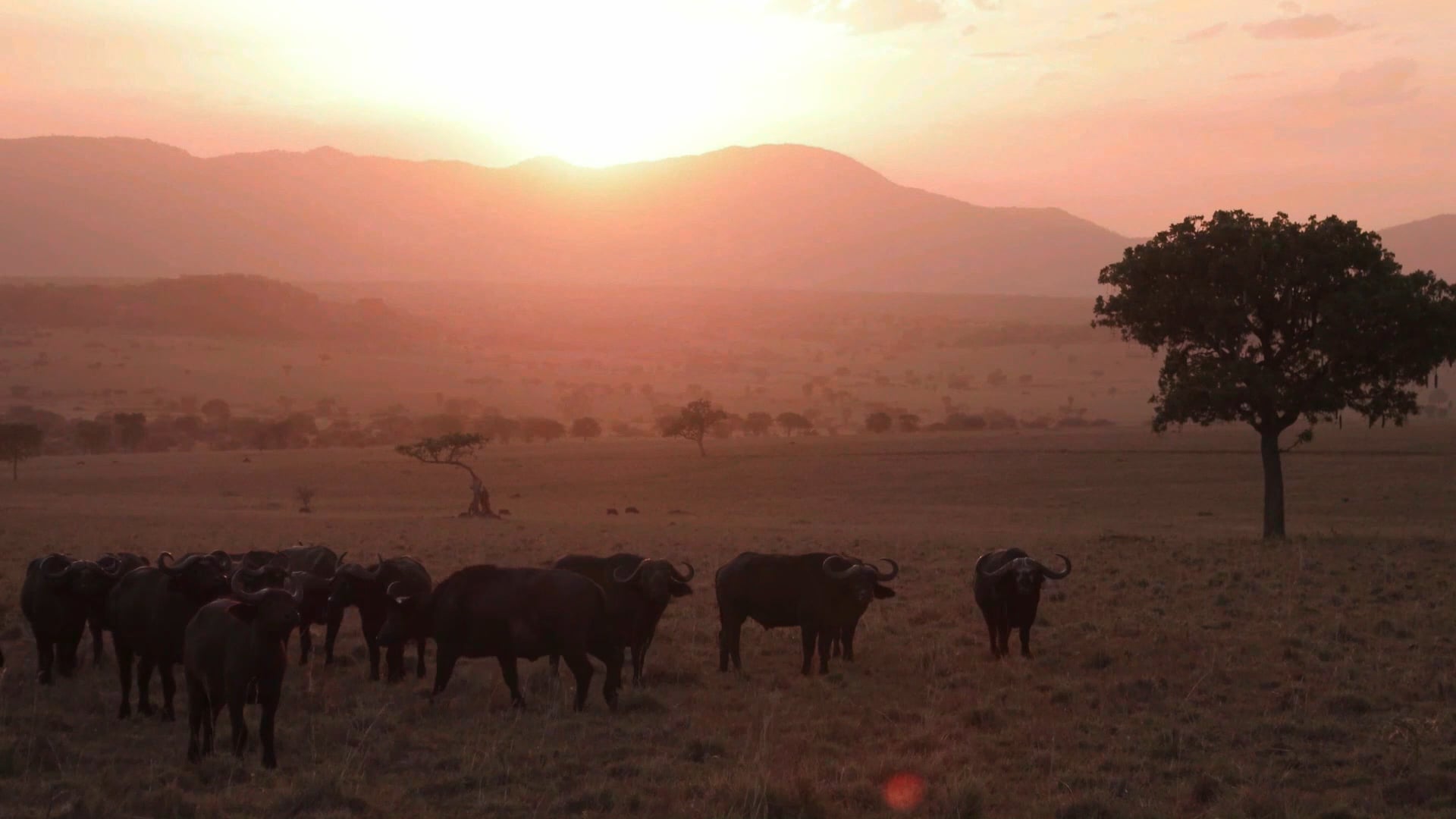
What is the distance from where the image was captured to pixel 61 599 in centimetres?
1455

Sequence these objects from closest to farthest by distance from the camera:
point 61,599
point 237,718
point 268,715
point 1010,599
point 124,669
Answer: point 268,715, point 237,718, point 124,669, point 61,599, point 1010,599

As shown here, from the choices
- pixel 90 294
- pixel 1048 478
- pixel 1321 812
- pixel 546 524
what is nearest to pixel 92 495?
pixel 546 524

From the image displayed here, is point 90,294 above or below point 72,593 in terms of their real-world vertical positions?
above

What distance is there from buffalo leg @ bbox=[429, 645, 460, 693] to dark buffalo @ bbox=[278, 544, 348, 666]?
64.9 inches

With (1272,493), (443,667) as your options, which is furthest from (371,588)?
(1272,493)

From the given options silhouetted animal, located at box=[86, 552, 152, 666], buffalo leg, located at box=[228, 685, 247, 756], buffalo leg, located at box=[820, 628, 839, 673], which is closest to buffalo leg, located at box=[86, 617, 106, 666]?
silhouetted animal, located at box=[86, 552, 152, 666]

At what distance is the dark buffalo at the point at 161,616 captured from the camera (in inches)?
500

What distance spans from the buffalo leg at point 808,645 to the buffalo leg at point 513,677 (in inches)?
134

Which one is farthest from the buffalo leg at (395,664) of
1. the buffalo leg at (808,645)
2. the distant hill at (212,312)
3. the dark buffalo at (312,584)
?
the distant hill at (212,312)

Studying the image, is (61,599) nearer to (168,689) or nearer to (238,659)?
(168,689)

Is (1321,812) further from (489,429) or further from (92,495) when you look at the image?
(489,429)

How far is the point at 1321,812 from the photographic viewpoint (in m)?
9.53

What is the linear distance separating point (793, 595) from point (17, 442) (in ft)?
191

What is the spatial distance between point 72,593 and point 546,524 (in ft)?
91.3
